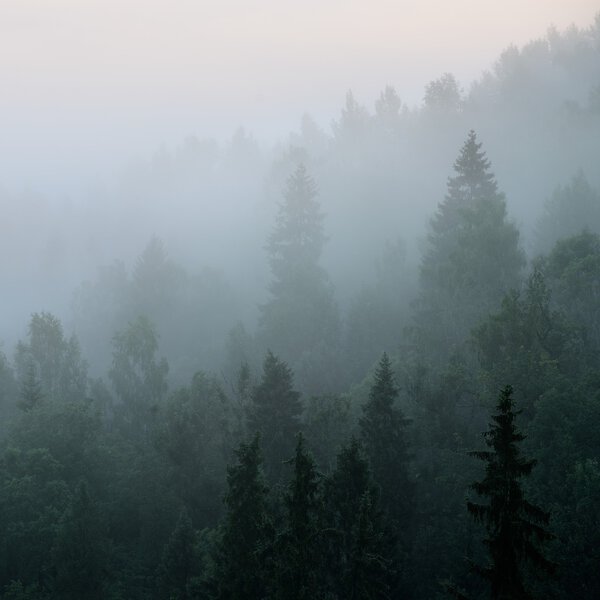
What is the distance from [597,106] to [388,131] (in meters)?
37.2

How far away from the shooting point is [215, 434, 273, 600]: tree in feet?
68.2

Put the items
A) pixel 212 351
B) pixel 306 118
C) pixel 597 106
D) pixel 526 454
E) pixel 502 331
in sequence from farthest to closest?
pixel 306 118
pixel 597 106
pixel 212 351
pixel 502 331
pixel 526 454

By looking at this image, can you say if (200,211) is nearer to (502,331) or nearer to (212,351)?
(212,351)

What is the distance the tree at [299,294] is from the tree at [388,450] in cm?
1963

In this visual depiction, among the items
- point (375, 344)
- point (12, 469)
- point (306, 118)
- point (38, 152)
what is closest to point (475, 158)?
point (375, 344)

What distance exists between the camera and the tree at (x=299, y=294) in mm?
54156

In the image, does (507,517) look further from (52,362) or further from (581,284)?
(52,362)

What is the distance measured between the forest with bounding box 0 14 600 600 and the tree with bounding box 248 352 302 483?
145 millimetres

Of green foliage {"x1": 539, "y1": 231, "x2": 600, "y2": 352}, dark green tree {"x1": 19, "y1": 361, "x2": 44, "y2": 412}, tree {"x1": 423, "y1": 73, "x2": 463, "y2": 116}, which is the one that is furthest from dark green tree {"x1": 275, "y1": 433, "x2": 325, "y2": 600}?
tree {"x1": 423, "y1": 73, "x2": 463, "y2": 116}

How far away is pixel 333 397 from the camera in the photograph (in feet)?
120

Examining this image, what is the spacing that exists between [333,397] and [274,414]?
432 cm

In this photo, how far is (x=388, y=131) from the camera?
107m

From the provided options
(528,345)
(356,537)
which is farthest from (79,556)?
(528,345)

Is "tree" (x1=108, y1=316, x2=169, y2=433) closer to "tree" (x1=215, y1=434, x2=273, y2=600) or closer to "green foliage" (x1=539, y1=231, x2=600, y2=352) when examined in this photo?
"tree" (x1=215, y1=434, x2=273, y2=600)
